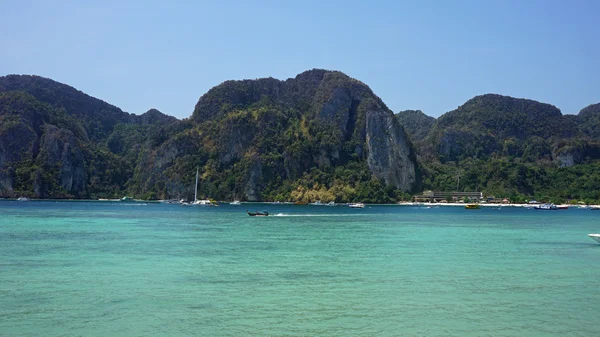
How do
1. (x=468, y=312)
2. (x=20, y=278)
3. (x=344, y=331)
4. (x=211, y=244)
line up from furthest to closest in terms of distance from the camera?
1. (x=211, y=244)
2. (x=20, y=278)
3. (x=468, y=312)
4. (x=344, y=331)

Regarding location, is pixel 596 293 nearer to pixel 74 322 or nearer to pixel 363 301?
pixel 363 301

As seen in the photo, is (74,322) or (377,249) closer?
(74,322)

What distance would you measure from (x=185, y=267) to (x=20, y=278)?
8629 millimetres

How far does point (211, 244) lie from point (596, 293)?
29879 mm

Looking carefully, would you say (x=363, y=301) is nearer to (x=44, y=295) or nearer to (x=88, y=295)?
(x=88, y=295)

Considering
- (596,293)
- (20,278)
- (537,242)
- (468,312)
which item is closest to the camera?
(468,312)

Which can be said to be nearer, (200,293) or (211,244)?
(200,293)

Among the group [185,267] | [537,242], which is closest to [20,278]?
[185,267]

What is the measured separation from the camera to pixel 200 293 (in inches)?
987

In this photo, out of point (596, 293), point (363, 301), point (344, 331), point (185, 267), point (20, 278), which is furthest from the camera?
point (185, 267)

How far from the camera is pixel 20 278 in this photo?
2827cm

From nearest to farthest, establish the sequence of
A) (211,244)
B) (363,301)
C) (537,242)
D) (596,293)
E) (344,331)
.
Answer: (344,331), (363,301), (596,293), (211,244), (537,242)

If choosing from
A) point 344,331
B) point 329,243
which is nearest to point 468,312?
point 344,331

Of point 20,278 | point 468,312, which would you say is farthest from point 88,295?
point 468,312
